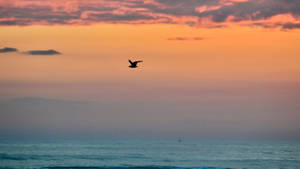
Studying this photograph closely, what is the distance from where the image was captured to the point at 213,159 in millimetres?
75875

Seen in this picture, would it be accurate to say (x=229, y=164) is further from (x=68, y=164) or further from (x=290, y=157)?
(x=68, y=164)

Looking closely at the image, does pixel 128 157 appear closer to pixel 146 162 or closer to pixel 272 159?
pixel 146 162

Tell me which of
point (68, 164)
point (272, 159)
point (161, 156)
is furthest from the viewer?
point (161, 156)

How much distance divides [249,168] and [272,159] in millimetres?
11662

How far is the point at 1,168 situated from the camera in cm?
6425

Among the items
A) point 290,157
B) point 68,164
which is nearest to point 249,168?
point 290,157

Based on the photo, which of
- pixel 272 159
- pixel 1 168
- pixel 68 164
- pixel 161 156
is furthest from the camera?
pixel 161 156

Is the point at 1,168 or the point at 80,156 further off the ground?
the point at 80,156

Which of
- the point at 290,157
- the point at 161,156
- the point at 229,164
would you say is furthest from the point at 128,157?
the point at 290,157

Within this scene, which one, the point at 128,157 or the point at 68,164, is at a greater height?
the point at 128,157

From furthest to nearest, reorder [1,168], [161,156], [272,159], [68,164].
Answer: [161,156] → [272,159] → [68,164] → [1,168]

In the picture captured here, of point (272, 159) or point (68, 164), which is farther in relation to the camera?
point (272, 159)

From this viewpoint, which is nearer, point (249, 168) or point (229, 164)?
point (249, 168)

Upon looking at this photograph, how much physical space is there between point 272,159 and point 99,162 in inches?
961
